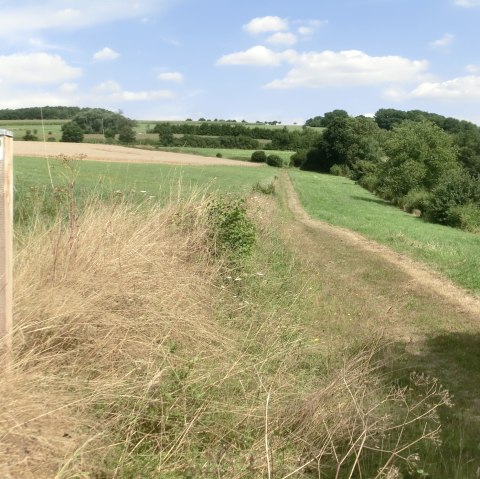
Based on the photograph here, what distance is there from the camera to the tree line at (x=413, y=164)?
110ft

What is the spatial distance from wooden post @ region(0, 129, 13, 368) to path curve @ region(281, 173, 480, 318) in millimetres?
7648

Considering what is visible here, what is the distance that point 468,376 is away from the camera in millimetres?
6730

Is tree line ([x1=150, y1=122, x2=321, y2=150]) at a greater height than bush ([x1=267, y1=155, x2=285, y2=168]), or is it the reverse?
tree line ([x1=150, y1=122, x2=321, y2=150])

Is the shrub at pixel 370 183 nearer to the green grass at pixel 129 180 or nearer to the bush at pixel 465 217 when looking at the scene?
the bush at pixel 465 217

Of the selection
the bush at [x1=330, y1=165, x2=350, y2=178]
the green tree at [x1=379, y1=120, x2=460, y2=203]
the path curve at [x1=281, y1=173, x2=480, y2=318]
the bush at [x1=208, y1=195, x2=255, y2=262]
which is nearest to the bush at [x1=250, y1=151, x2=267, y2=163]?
the bush at [x1=330, y1=165, x2=350, y2=178]

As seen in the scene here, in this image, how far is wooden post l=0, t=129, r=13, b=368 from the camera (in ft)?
12.0

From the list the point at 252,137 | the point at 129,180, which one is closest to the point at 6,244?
the point at 129,180

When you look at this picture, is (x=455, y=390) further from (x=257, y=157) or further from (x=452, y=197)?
(x=257, y=157)

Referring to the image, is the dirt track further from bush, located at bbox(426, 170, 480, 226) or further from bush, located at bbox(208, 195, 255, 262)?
bush, located at bbox(426, 170, 480, 226)

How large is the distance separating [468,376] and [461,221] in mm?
26834

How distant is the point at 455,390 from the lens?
6242mm

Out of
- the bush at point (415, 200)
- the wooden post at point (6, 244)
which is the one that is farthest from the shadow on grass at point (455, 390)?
the bush at point (415, 200)

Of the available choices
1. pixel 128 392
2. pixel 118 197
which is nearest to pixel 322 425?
pixel 128 392

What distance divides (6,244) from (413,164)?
148ft
